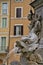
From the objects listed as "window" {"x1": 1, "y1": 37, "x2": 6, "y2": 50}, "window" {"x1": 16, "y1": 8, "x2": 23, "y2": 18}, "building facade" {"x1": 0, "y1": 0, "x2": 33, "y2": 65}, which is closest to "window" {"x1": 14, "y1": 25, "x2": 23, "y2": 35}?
"building facade" {"x1": 0, "y1": 0, "x2": 33, "y2": 65}

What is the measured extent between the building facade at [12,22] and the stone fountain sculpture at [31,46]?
88.1ft

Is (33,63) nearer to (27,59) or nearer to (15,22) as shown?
(27,59)

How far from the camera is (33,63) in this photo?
8.38 m

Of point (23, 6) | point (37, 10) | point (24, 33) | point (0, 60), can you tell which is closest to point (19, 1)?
point (23, 6)

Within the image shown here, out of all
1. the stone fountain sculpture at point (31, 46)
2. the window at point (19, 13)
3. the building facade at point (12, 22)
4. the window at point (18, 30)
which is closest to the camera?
the stone fountain sculpture at point (31, 46)

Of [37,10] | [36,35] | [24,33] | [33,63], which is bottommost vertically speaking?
[24,33]

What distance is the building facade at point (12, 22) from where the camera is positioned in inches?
1435

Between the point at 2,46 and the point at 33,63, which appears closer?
the point at 33,63

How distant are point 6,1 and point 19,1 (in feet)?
5.04

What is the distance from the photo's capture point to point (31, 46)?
340 inches

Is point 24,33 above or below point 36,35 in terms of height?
below

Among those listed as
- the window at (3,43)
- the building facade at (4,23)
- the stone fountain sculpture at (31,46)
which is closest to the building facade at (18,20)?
the building facade at (4,23)

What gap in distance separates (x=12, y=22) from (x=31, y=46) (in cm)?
2853

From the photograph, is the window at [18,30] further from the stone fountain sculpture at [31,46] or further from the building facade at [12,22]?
the stone fountain sculpture at [31,46]
